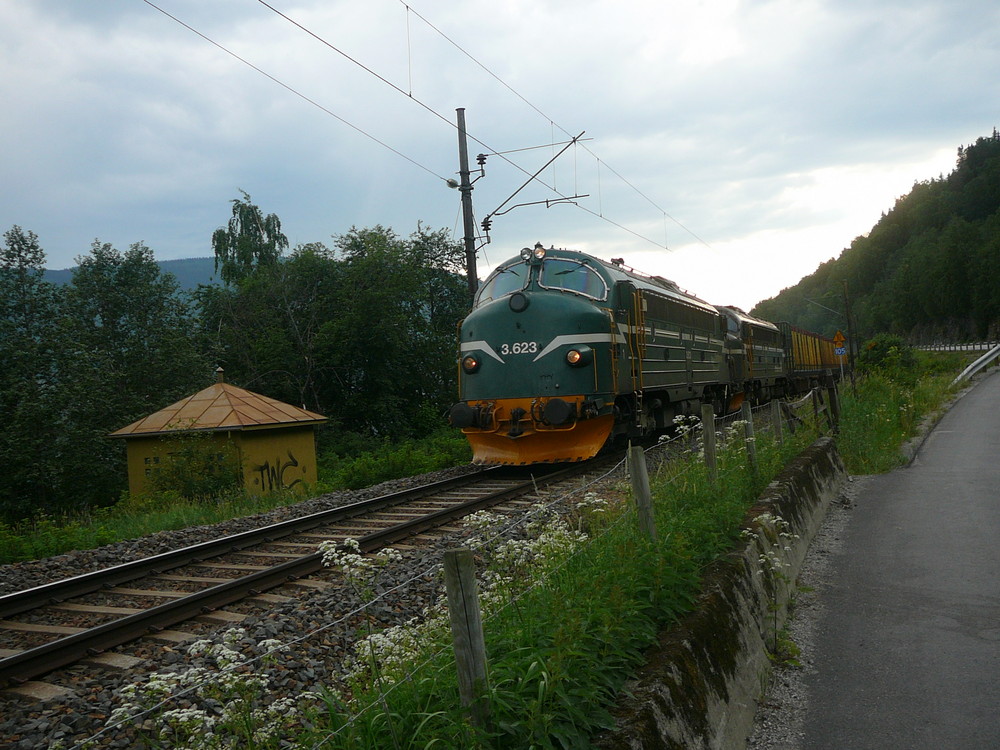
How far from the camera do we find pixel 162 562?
8.47m

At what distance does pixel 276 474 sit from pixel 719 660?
17059 mm

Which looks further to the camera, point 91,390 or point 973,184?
point 973,184

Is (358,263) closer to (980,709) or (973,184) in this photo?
(980,709)

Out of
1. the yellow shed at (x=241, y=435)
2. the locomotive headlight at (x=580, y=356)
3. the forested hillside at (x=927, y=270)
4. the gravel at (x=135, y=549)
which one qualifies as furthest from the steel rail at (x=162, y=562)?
the forested hillside at (x=927, y=270)

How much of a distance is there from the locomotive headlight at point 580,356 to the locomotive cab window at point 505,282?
1.79 meters

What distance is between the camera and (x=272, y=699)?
4.71 metres

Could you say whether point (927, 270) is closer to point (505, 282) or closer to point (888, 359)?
point (888, 359)

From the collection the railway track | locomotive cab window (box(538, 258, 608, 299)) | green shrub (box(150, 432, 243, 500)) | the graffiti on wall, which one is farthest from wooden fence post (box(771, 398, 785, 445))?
the graffiti on wall

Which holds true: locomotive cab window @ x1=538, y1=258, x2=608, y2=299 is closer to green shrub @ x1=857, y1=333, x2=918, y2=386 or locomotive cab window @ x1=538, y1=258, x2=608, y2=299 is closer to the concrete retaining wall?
the concrete retaining wall

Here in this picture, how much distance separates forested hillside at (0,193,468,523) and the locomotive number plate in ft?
59.4

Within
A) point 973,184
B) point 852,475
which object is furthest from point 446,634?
point 973,184

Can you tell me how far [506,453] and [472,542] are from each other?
8948 millimetres

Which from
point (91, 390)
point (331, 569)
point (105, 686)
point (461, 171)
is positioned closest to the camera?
point (105, 686)

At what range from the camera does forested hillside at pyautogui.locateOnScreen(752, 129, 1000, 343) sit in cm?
9412
